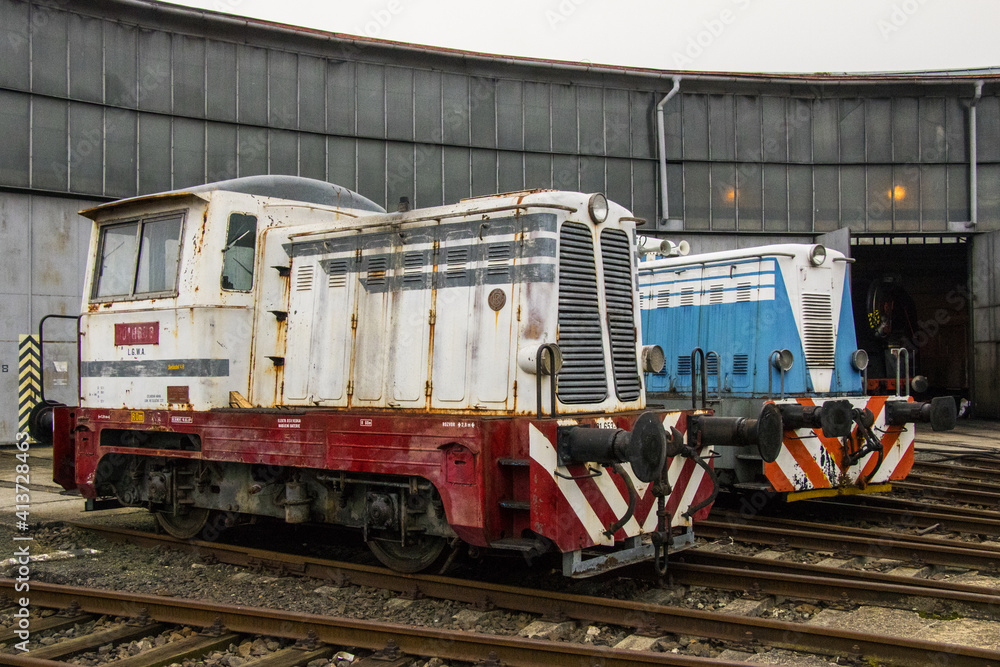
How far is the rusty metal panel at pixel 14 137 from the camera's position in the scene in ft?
49.0

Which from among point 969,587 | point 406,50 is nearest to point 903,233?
point 406,50

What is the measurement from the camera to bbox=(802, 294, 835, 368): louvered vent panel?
30.0 ft

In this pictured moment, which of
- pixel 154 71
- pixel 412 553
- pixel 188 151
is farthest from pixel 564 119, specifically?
pixel 412 553

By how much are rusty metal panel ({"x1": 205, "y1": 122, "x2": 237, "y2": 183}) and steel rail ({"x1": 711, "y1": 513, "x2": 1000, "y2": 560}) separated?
42.1 ft

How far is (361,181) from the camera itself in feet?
59.4

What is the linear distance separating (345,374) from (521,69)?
47.6ft

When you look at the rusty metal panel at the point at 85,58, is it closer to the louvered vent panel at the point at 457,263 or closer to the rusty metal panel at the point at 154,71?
the rusty metal panel at the point at 154,71

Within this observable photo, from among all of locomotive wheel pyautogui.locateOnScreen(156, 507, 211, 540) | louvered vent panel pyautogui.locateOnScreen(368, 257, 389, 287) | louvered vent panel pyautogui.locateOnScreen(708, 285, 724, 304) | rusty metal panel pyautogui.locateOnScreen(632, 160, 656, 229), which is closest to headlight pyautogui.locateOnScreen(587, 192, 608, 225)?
louvered vent panel pyautogui.locateOnScreen(368, 257, 389, 287)

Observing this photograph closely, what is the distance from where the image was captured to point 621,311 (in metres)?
6.02

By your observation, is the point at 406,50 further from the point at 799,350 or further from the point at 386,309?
the point at 386,309

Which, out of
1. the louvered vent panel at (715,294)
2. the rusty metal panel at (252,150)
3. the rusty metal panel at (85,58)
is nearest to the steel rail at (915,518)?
the louvered vent panel at (715,294)

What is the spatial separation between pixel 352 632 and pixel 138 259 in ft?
13.1

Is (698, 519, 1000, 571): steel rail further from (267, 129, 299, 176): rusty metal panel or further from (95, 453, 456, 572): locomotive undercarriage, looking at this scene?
(267, 129, 299, 176): rusty metal panel

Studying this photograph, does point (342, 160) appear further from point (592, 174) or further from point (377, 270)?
point (377, 270)
